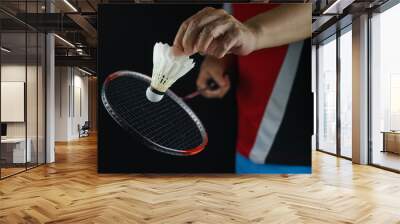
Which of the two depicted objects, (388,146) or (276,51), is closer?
(276,51)

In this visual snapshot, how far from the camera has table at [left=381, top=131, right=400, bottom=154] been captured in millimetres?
7040

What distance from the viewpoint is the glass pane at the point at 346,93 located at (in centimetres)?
801

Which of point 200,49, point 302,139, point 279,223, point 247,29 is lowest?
point 279,223

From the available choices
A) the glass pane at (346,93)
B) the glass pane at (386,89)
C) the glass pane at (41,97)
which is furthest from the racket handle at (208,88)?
the glass pane at (346,93)

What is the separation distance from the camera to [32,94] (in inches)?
272

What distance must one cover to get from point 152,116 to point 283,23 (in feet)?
8.31

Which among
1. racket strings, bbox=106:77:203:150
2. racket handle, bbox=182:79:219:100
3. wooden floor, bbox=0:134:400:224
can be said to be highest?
racket handle, bbox=182:79:219:100

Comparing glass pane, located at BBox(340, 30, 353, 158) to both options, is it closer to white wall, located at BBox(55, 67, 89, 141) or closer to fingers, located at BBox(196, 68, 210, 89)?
fingers, located at BBox(196, 68, 210, 89)

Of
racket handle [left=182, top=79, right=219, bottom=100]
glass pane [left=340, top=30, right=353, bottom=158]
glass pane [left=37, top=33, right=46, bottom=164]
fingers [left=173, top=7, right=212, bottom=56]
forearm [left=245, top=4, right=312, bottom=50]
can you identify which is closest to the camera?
fingers [left=173, top=7, right=212, bottom=56]

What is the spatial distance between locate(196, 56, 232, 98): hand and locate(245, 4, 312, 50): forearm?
0.60 meters

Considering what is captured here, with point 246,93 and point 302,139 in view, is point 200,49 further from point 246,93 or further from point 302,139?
point 302,139

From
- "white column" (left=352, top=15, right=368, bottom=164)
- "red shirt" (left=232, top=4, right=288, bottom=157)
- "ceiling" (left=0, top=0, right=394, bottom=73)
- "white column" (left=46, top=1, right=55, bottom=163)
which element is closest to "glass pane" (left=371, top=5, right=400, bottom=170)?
"white column" (left=352, top=15, right=368, bottom=164)

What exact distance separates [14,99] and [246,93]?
13.2 feet

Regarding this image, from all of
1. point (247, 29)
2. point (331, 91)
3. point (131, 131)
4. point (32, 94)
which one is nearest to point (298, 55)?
point (247, 29)
